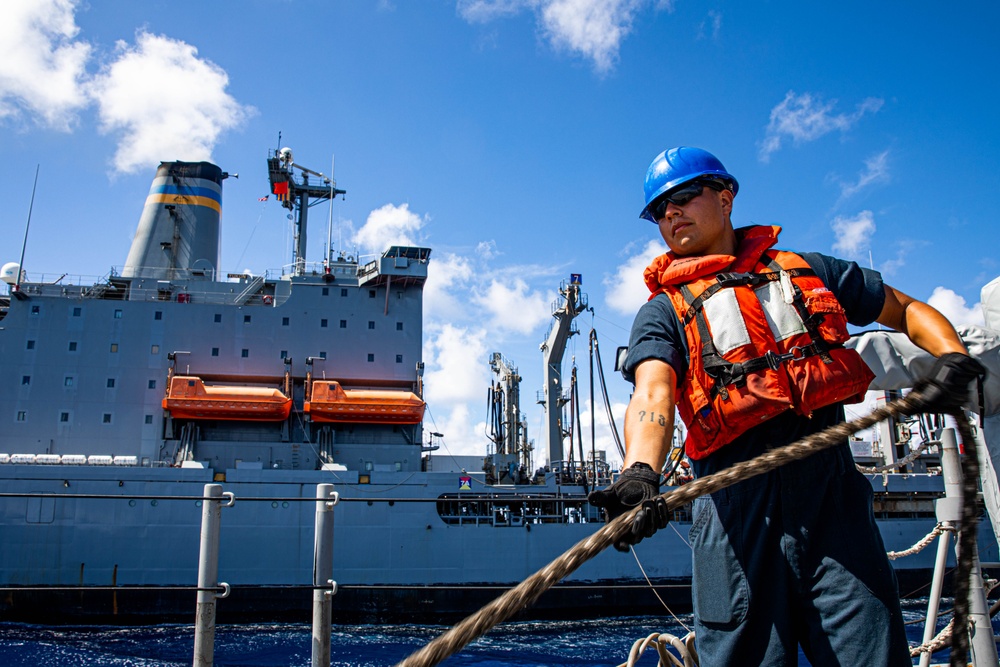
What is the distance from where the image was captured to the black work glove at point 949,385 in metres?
1.27

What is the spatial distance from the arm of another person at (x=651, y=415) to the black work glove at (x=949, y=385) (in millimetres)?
476

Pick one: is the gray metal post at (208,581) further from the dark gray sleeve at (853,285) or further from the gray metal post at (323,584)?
the dark gray sleeve at (853,285)

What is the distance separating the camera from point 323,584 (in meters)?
2.62

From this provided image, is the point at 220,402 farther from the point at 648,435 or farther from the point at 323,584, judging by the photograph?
the point at 648,435

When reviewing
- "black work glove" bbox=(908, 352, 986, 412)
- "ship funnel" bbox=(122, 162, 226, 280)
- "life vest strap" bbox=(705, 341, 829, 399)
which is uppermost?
"ship funnel" bbox=(122, 162, 226, 280)

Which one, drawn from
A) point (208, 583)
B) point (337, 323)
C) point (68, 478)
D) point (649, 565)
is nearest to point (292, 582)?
point (68, 478)

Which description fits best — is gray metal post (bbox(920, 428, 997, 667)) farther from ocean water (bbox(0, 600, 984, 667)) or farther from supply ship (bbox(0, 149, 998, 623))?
supply ship (bbox(0, 149, 998, 623))

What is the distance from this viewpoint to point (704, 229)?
174 cm

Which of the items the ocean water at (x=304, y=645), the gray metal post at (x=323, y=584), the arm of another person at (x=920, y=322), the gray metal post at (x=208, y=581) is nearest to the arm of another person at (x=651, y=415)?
the arm of another person at (x=920, y=322)


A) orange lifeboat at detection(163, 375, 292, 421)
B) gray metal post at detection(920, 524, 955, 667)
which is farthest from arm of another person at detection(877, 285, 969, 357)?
orange lifeboat at detection(163, 375, 292, 421)

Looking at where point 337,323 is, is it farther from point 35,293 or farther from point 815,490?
point 815,490

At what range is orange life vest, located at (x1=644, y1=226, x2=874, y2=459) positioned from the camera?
1479mm

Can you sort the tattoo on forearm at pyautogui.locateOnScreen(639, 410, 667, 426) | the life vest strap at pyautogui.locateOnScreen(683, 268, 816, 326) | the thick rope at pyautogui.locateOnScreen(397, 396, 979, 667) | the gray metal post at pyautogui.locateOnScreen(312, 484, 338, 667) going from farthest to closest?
the gray metal post at pyautogui.locateOnScreen(312, 484, 338, 667) → the life vest strap at pyautogui.locateOnScreen(683, 268, 816, 326) → the tattoo on forearm at pyautogui.locateOnScreen(639, 410, 667, 426) → the thick rope at pyautogui.locateOnScreen(397, 396, 979, 667)

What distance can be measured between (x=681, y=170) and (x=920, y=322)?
708 millimetres
